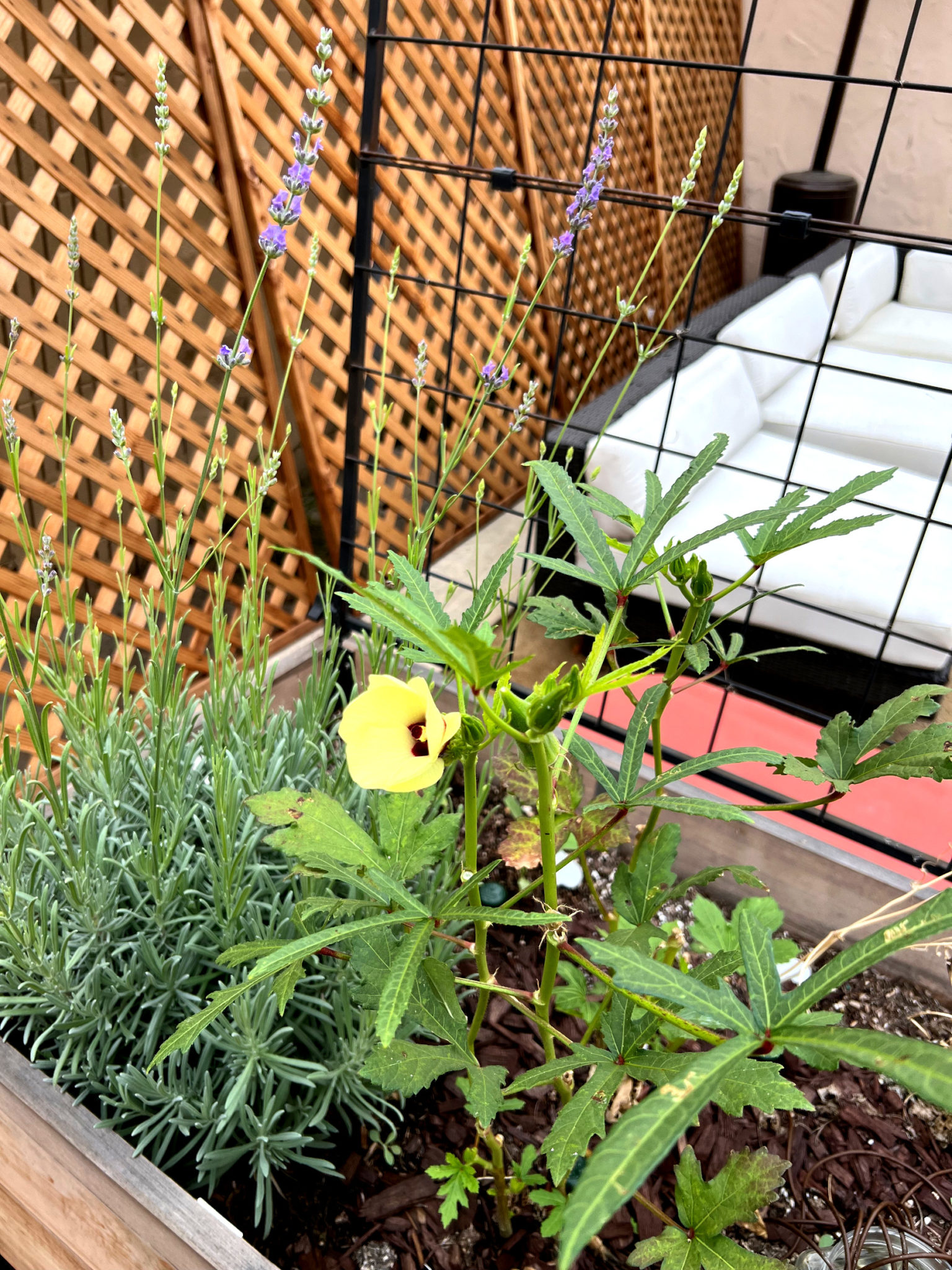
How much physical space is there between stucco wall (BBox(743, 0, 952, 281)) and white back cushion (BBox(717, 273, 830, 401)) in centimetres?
153

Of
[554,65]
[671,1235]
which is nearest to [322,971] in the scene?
[671,1235]

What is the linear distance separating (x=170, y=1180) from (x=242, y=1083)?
9 cm

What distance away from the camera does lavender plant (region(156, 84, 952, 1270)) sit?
0.35 meters

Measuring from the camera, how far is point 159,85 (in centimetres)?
66

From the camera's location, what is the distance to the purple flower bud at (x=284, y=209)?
2.07 ft

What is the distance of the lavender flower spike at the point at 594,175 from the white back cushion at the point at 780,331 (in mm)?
1995

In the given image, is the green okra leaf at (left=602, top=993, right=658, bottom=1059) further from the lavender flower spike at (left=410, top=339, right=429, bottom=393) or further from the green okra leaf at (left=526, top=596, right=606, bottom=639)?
the lavender flower spike at (left=410, top=339, right=429, bottom=393)

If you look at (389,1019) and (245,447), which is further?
(245,447)

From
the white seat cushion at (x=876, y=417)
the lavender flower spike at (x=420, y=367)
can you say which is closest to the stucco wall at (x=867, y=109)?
the white seat cushion at (x=876, y=417)

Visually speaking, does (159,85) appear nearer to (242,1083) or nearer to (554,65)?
(242,1083)

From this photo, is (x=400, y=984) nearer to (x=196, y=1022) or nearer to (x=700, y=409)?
(x=196, y=1022)

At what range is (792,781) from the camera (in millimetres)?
1617

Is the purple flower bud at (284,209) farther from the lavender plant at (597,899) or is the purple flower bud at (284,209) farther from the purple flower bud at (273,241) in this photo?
the lavender plant at (597,899)

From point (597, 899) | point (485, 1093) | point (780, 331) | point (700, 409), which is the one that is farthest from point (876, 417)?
point (485, 1093)
